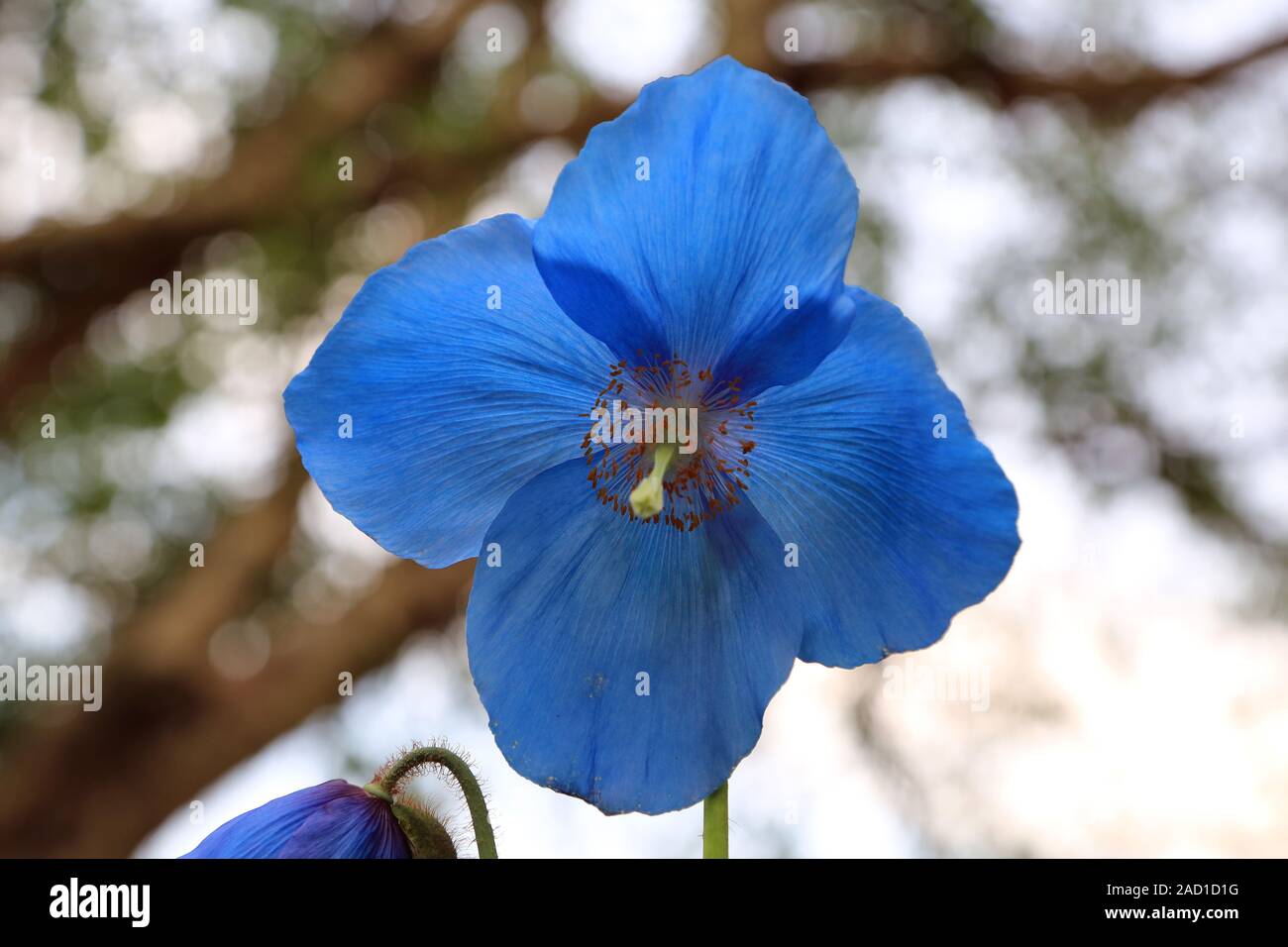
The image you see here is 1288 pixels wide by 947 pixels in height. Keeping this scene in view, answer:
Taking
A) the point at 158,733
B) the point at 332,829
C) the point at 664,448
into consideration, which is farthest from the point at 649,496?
the point at 158,733

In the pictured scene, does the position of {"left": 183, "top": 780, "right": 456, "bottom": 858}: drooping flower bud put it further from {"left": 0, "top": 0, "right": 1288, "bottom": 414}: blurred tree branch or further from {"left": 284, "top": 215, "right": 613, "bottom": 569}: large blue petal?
{"left": 0, "top": 0, "right": 1288, "bottom": 414}: blurred tree branch

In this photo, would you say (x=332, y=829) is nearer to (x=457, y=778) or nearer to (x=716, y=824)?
(x=457, y=778)

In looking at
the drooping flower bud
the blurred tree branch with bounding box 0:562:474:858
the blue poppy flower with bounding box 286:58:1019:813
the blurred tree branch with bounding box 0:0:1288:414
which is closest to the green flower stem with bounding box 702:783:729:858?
the blue poppy flower with bounding box 286:58:1019:813

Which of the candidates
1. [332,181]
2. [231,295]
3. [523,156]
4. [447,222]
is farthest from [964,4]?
[231,295]

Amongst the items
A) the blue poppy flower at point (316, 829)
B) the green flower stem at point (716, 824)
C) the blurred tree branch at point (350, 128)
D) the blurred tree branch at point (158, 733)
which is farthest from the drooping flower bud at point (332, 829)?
the blurred tree branch at point (350, 128)

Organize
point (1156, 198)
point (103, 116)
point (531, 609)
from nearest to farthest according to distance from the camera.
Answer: point (531, 609), point (103, 116), point (1156, 198)

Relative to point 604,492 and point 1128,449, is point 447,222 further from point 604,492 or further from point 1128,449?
point 604,492

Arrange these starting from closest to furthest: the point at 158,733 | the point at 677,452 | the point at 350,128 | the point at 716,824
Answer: the point at 716,824 < the point at 677,452 < the point at 158,733 < the point at 350,128

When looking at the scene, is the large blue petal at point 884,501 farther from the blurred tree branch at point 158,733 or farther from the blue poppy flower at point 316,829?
the blurred tree branch at point 158,733
